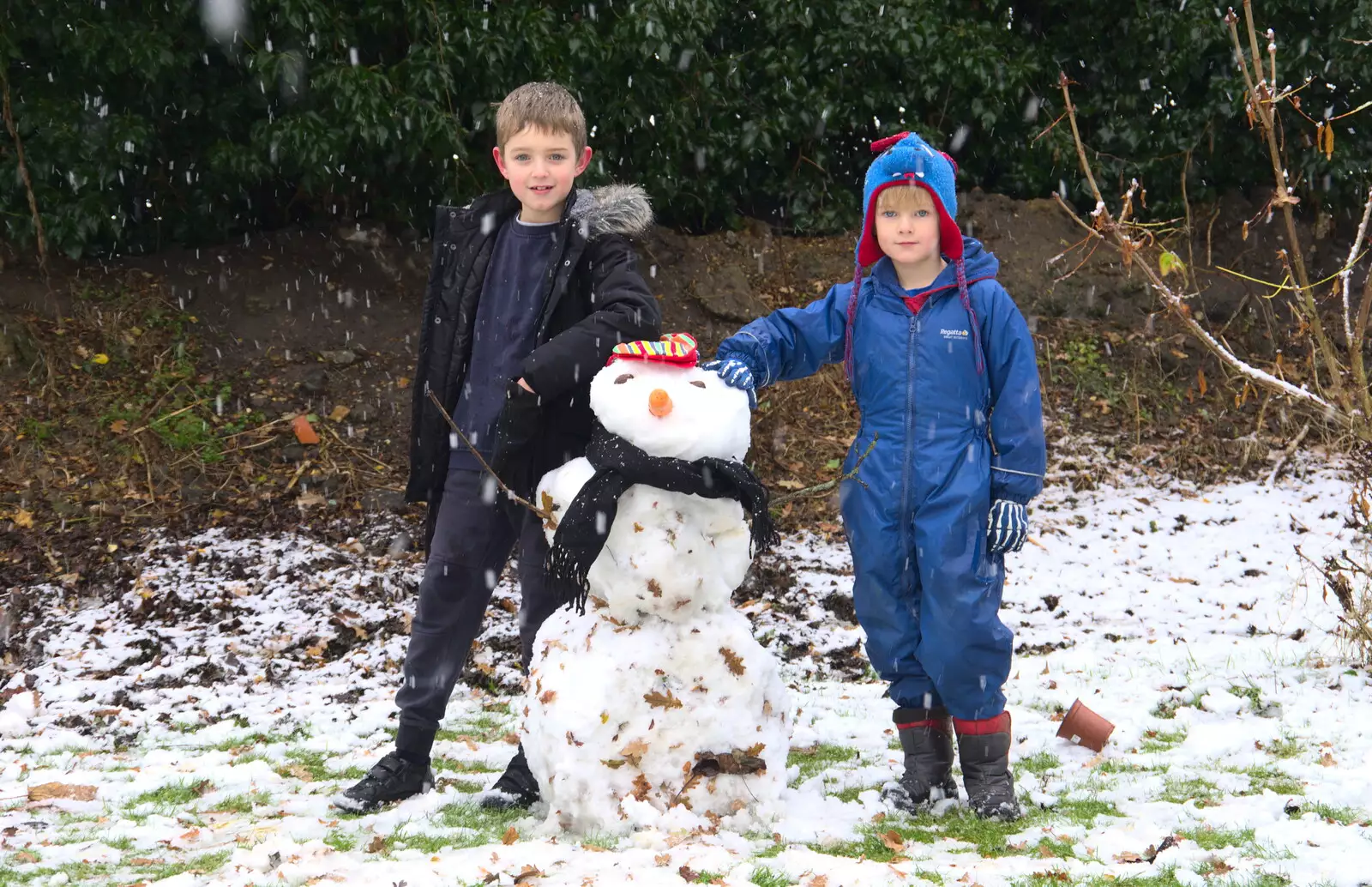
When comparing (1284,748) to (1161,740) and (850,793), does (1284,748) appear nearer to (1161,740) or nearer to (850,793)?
(1161,740)

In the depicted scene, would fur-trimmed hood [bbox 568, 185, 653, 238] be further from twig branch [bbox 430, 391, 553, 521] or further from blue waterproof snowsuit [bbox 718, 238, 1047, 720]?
twig branch [bbox 430, 391, 553, 521]

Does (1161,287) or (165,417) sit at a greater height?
(1161,287)

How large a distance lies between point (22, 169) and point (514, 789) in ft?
18.0

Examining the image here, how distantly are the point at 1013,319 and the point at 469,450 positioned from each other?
5.42ft

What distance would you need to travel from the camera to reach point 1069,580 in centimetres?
666

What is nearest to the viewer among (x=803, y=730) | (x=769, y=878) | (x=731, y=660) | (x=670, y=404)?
(x=769, y=878)

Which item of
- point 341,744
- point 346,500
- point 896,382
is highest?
point 896,382

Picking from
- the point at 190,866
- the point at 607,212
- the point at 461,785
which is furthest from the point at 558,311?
the point at 190,866

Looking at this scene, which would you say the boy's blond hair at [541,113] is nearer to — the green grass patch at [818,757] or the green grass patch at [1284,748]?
the green grass patch at [818,757]

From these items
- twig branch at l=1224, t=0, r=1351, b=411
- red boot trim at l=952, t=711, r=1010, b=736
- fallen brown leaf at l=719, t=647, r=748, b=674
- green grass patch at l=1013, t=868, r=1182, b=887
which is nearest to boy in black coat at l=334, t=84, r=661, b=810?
fallen brown leaf at l=719, t=647, r=748, b=674

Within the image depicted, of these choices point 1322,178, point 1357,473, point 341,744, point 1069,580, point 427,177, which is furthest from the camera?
point 1322,178

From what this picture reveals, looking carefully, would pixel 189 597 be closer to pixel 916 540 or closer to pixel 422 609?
pixel 422 609

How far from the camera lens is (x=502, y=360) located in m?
3.62

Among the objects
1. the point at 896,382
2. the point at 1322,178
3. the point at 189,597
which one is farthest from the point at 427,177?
the point at 1322,178
